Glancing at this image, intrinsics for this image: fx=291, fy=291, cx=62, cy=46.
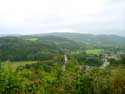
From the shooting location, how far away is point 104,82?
1908 centimetres

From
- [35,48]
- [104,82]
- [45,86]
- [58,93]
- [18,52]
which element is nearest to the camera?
[104,82]

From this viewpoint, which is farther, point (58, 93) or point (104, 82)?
point (58, 93)

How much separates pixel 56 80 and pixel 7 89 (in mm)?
5931

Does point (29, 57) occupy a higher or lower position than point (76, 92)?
lower

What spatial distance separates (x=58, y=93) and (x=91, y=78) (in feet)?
9.62

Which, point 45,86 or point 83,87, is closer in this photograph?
point 83,87

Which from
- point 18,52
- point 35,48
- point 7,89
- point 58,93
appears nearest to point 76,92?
point 58,93

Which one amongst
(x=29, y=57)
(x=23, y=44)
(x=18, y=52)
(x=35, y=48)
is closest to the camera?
(x=29, y=57)

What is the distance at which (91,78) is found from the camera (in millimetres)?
19484

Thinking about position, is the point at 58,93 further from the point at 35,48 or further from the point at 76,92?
the point at 35,48

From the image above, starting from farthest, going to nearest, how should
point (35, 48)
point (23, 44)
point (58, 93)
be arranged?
point (23, 44), point (35, 48), point (58, 93)

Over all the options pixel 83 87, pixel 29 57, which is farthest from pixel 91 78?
pixel 29 57

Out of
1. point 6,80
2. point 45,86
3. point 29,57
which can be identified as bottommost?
point 29,57

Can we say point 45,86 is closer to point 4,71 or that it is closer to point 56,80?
point 56,80
